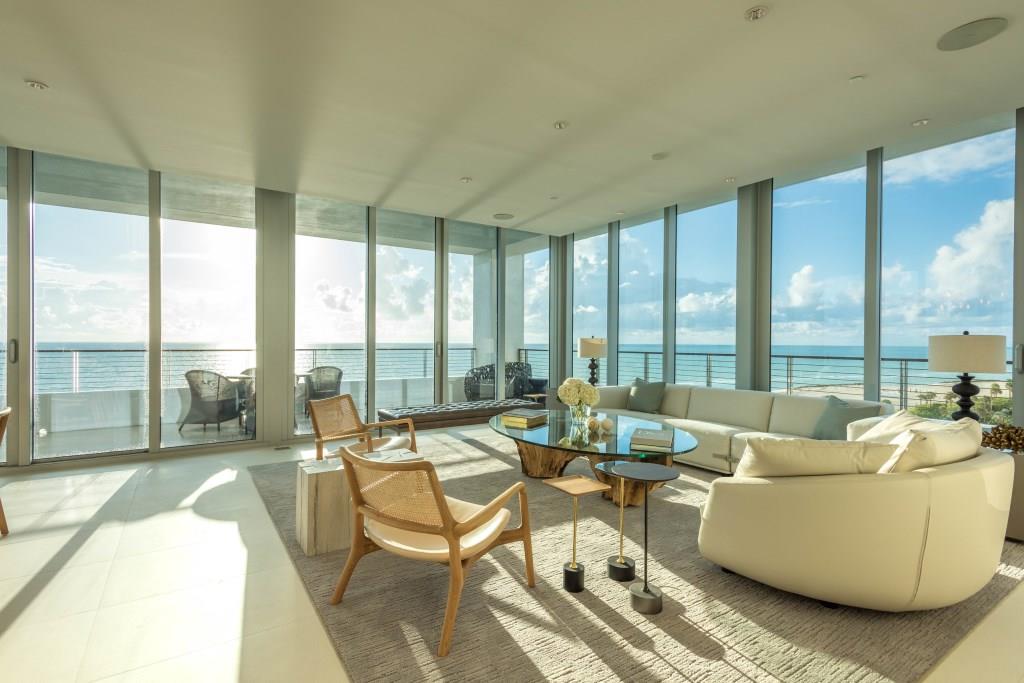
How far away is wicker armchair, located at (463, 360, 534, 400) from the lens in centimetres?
707

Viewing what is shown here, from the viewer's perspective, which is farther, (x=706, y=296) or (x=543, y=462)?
(x=706, y=296)

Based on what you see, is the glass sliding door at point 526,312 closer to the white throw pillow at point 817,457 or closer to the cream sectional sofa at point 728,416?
the cream sectional sofa at point 728,416

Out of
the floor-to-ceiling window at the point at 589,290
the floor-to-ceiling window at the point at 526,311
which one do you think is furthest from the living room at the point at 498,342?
the floor-to-ceiling window at the point at 526,311

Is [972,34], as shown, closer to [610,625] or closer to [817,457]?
[817,457]

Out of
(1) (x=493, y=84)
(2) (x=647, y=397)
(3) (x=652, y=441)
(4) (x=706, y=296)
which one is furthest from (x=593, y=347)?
(1) (x=493, y=84)

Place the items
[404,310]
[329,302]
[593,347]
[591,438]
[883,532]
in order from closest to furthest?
1. [883,532]
2. [591,438]
3. [329,302]
4. [593,347]
5. [404,310]

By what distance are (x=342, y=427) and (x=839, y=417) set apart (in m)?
4.10

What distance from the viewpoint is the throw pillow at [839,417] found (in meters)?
3.78

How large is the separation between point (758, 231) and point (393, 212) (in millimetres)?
4459

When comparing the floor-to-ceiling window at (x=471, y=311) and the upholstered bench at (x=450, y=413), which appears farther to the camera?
the floor-to-ceiling window at (x=471, y=311)

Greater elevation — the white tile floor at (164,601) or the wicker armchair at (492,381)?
the wicker armchair at (492,381)

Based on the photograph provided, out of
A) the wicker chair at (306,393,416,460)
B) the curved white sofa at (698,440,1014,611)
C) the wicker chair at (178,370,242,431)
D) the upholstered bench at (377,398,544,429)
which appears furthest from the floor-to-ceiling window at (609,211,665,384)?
the wicker chair at (178,370,242,431)

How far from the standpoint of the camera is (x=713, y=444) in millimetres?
4297

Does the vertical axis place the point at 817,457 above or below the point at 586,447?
above
